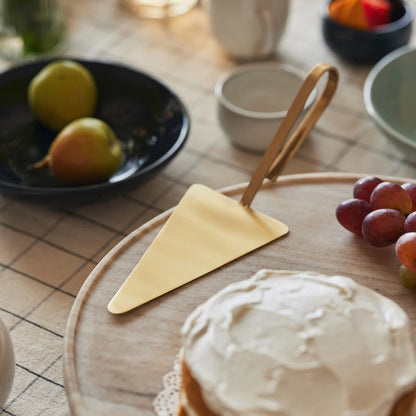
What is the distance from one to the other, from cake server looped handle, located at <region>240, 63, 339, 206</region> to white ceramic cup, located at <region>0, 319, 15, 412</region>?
307 mm

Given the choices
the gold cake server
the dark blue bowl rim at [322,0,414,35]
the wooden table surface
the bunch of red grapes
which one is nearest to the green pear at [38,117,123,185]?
the wooden table surface

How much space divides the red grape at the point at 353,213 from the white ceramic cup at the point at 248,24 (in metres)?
0.55

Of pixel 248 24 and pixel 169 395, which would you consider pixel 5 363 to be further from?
pixel 248 24

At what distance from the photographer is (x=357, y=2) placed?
111cm

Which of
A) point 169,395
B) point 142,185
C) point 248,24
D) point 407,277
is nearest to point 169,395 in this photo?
point 169,395

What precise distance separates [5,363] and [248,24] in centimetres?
78

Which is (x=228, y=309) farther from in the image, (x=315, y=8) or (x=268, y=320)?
(x=315, y=8)

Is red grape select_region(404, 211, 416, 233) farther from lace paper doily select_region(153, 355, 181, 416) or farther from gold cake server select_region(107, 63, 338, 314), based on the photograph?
lace paper doily select_region(153, 355, 181, 416)

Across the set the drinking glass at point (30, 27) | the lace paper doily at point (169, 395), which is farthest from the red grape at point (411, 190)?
the drinking glass at point (30, 27)

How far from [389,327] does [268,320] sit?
0.31 feet

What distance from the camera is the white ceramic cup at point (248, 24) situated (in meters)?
1.13

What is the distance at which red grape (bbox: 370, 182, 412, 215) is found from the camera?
0.67 m

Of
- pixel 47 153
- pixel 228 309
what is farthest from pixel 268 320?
pixel 47 153

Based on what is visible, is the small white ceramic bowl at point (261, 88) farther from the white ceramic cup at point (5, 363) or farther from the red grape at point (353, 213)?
the white ceramic cup at point (5, 363)
